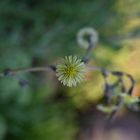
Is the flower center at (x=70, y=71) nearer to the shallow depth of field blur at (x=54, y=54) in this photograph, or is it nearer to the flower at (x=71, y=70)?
the flower at (x=71, y=70)

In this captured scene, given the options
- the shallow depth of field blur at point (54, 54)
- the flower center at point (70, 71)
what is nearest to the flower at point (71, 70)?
the flower center at point (70, 71)

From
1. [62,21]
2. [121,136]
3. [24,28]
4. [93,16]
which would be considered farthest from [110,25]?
[121,136]

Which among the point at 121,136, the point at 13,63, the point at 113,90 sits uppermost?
Answer: the point at 13,63

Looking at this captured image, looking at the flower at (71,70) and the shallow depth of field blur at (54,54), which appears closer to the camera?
the flower at (71,70)

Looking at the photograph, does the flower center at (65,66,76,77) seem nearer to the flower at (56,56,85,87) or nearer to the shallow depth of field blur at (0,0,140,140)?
the flower at (56,56,85,87)

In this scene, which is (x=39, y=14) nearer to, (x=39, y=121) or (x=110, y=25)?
(x=110, y=25)

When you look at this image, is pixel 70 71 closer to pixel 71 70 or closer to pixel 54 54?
pixel 71 70
